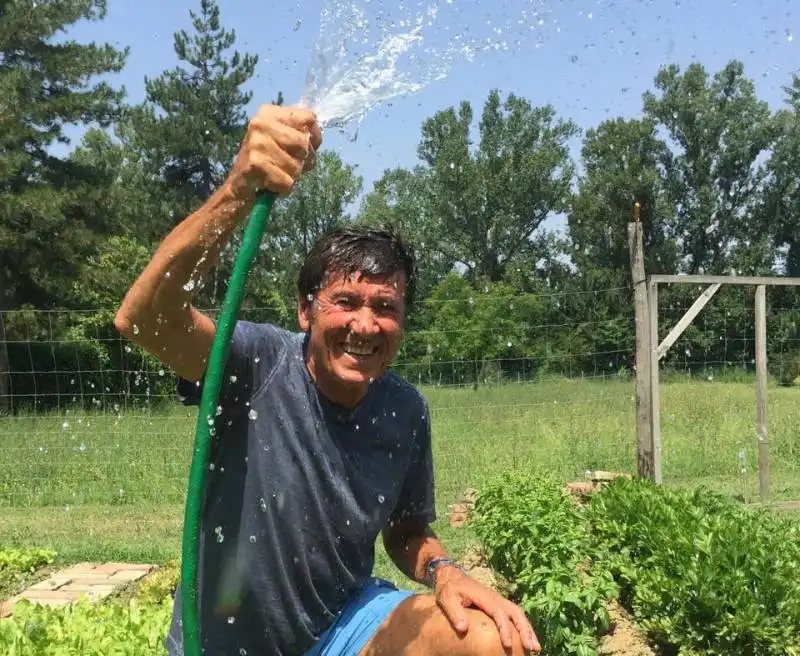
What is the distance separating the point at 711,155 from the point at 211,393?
59.4 ft

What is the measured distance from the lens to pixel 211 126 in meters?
19.5

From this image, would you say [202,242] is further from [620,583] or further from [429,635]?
[620,583]

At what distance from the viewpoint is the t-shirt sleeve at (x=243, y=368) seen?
76.7 inches

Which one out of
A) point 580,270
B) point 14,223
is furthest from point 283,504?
point 580,270

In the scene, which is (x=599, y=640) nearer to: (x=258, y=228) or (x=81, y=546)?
(x=258, y=228)

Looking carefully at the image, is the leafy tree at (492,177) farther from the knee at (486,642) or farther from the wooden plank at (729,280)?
the knee at (486,642)

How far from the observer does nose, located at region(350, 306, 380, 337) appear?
2012 mm

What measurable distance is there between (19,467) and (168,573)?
4311 mm

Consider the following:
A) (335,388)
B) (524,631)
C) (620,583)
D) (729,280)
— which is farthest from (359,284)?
(729,280)

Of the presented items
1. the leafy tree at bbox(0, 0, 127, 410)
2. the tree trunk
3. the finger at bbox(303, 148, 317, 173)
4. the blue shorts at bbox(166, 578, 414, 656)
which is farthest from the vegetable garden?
the leafy tree at bbox(0, 0, 127, 410)

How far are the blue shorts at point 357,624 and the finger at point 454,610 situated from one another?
0.20 m

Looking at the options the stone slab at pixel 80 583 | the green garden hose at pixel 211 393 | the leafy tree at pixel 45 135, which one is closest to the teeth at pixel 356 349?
the green garden hose at pixel 211 393

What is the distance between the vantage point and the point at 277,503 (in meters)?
2.00

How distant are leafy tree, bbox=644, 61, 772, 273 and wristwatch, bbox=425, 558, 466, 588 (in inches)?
383
